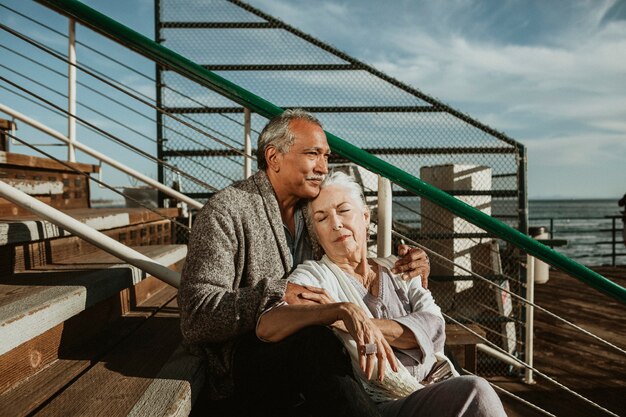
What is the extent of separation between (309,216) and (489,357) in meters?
3.79

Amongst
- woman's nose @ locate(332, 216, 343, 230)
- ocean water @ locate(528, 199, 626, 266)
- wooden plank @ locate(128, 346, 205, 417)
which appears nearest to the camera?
wooden plank @ locate(128, 346, 205, 417)

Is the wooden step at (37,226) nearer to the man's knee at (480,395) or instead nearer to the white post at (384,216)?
the white post at (384,216)

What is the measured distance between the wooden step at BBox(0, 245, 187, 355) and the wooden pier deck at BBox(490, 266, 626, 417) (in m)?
2.69

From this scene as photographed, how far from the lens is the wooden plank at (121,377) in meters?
1.13

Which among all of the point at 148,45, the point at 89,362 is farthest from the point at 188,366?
the point at 148,45

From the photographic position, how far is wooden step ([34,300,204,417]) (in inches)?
44.1

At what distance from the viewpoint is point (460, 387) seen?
4.17 feet

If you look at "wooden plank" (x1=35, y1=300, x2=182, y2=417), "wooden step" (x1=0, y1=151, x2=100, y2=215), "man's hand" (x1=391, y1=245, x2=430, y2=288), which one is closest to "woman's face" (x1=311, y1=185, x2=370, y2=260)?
"man's hand" (x1=391, y1=245, x2=430, y2=288)

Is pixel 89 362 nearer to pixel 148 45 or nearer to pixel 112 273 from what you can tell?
pixel 112 273

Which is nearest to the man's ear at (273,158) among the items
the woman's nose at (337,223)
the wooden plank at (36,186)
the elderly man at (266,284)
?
the elderly man at (266,284)

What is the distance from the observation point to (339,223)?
1611 millimetres

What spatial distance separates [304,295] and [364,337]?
0.72 feet

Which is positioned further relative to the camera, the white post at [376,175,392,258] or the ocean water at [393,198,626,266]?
the ocean water at [393,198,626,266]

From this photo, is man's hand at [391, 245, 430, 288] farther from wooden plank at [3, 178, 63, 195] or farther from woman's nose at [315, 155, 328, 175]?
wooden plank at [3, 178, 63, 195]
